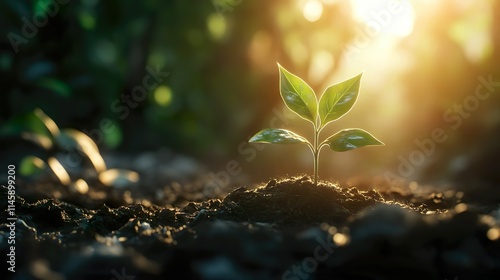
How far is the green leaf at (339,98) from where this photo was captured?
1.31 m

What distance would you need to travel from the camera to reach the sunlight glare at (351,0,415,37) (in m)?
2.84

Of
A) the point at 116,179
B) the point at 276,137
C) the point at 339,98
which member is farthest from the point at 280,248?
the point at 116,179

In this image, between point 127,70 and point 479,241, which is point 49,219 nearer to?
point 479,241

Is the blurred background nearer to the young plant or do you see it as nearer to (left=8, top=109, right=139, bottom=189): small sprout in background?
(left=8, top=109, right=139, bottom=189): small sprout in background

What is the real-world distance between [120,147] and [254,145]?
923mm

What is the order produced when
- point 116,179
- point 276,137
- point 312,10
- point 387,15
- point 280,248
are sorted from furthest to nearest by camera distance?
1. point 312,10
2. point 387,15
3. point 116,179
4. point 276,137
5. point 280,248

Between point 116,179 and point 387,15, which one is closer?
point 116,179

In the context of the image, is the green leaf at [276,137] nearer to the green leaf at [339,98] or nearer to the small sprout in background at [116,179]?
the green leaf at [339,98]

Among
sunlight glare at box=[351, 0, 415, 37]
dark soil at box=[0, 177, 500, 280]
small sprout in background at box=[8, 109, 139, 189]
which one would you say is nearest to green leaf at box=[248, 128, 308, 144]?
dark soil at box=[0, 177, 500, 280]

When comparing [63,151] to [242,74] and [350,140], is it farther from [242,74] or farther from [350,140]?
[350,140]

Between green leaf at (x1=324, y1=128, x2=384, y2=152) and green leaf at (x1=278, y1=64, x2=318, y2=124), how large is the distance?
69mm

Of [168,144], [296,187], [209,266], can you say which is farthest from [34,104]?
[209,266]

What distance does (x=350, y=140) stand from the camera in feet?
4.26

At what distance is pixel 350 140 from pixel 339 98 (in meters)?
0.10
